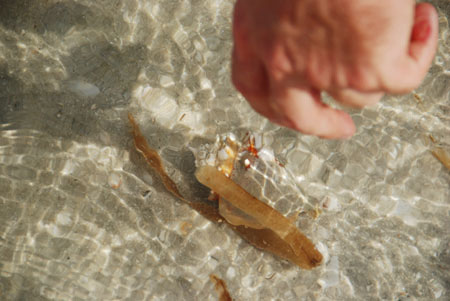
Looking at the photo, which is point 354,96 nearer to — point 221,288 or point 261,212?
point 261,212

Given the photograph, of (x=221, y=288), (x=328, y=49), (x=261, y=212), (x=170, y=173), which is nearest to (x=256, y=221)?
(x=261, y=212)

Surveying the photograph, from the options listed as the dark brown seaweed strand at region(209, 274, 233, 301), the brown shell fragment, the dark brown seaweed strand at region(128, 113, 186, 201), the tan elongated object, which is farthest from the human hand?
the brown shell fragment

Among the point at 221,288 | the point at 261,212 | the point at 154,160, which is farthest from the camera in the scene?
the point at 154,160

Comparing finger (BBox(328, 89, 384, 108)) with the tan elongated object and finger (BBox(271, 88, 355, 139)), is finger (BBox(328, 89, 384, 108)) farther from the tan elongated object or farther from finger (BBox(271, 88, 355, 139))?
the tan elongated object

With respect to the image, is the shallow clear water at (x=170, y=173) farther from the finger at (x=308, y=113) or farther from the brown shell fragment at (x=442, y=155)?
the finger at (x=308, y=113)

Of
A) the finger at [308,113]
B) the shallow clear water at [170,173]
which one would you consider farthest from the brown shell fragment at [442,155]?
the finger at [308,113]

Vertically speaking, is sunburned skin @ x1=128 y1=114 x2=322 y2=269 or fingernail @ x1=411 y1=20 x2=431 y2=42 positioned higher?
fingernail @ x1=411 y1=20 x2=431 y2=42
